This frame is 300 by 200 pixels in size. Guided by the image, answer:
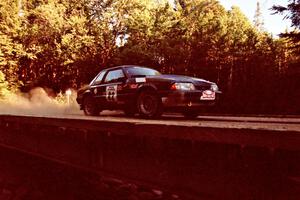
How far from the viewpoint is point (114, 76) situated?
31.5ft

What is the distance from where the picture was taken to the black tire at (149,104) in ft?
25.9

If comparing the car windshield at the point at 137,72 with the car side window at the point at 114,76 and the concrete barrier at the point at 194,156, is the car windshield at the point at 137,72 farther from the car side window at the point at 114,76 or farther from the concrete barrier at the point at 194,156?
the concrete barrier at the point at 194,156

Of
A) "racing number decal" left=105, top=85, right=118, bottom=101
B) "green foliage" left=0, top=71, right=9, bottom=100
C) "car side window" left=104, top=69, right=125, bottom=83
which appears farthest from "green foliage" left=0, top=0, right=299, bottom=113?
"racing number decal" left=105, top=85, right=118, bottom=101

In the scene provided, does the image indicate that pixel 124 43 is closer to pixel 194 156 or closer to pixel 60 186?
pixel 60 186

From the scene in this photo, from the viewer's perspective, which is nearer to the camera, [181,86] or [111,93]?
[181,86]

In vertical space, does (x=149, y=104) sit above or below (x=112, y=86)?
below

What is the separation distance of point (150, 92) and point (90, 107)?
3.03m

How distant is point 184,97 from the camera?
7.59 m

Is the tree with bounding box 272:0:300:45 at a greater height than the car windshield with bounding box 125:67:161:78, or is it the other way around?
the tree with bounding box 272:0:300:45

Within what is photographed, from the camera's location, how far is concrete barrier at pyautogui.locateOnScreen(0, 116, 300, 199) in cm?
295

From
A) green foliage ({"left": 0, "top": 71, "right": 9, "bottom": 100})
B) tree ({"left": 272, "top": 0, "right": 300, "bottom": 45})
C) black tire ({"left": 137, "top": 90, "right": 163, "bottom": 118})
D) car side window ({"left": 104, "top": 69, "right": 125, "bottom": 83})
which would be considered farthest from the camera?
green foliage ({"left": 0, "top": 71, "right": 9, "bottom": 100})

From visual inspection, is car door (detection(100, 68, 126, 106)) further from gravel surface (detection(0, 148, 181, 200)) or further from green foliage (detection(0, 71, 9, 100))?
green foliage (detection(0, 71, 9, 100))

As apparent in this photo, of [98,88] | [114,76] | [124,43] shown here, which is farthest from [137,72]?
[124,43]

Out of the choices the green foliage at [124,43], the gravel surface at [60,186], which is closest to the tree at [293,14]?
the green foliage at [124,43]
